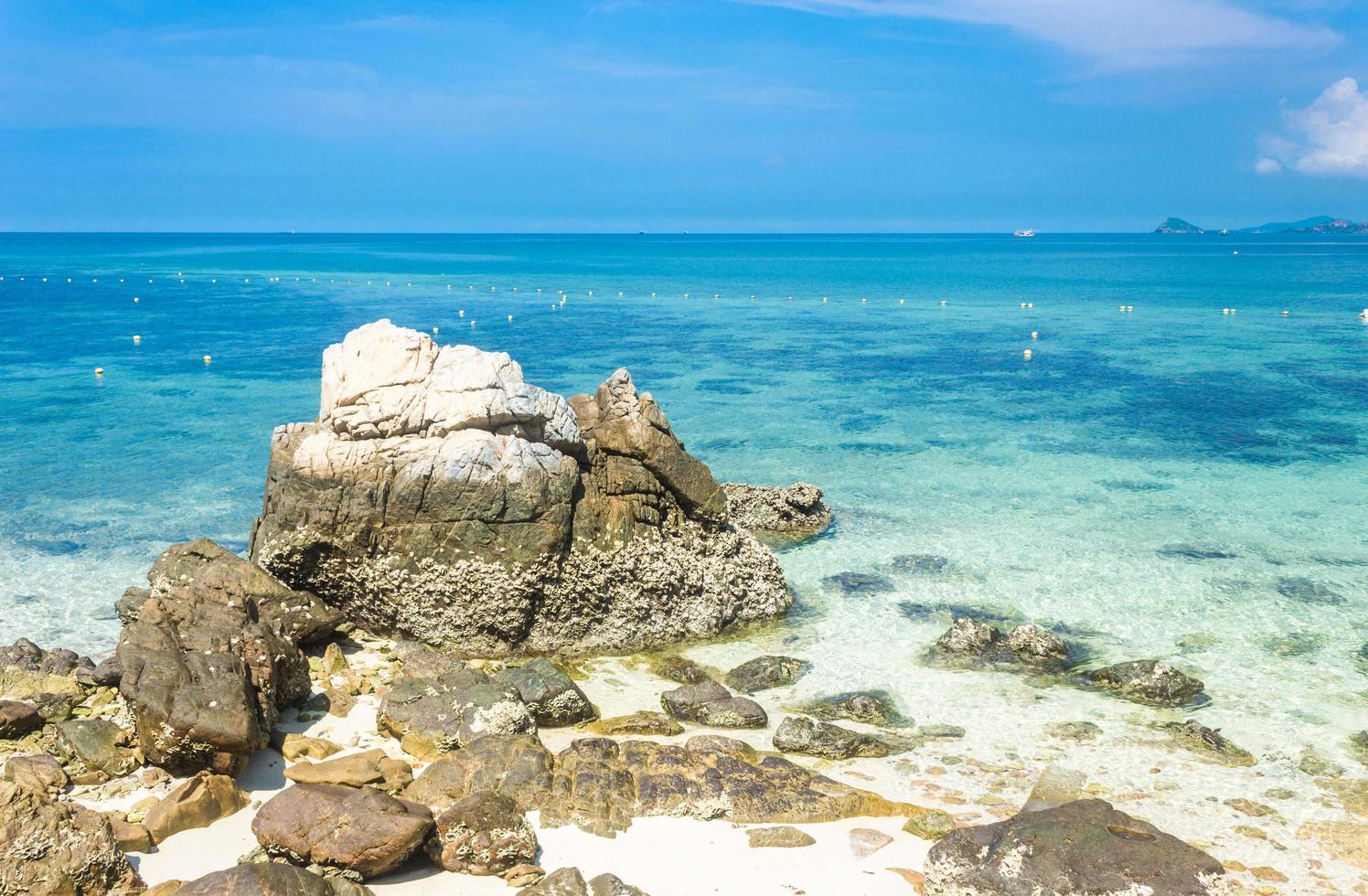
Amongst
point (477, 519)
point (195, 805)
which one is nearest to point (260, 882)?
point (195, 805)

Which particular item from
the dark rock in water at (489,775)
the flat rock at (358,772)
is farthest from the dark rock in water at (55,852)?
the dark rock in water at (489,775)

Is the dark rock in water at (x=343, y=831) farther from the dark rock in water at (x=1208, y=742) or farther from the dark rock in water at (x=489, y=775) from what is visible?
the dark rock in water at (x=1208, y=742)

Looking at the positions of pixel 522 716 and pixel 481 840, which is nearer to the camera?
pixel 481 840

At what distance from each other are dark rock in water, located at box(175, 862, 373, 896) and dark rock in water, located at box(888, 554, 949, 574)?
40.6ft

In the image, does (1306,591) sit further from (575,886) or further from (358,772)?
(358,772)

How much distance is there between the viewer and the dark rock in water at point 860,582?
1744 cm

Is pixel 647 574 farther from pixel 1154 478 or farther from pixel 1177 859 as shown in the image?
pixel 1154 478

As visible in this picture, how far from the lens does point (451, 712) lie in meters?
11.8

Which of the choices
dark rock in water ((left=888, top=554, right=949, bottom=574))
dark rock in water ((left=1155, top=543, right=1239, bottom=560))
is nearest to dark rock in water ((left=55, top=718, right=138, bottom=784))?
dark rock in water ((left=888, top=554, right=949, bottom=574))

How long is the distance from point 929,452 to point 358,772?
2017cm

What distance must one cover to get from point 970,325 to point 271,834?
56.1m

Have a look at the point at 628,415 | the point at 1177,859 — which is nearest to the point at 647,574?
the point at 628,415

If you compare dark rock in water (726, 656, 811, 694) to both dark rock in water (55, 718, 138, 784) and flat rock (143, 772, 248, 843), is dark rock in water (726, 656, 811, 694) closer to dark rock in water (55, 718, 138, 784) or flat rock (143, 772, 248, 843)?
flat rock (143, 772, 248, 843)

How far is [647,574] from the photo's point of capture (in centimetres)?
1544
